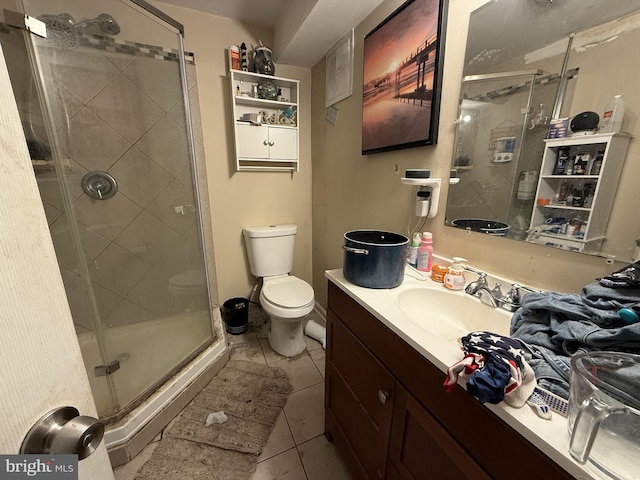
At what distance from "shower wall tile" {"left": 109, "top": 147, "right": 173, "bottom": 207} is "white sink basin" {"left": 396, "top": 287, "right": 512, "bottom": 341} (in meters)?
1.51

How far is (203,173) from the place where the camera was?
1.82m

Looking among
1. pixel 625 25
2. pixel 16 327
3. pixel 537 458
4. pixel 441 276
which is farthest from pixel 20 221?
pixel 625 25

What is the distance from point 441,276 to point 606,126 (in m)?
0.59

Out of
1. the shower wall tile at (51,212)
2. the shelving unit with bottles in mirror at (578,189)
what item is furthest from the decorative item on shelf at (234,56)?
the shelving unit with bottles in mirror at (578,189)

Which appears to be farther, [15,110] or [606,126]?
[606,126]

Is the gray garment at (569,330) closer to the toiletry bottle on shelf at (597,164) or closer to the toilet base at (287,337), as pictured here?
the toiletry bottle on shelf at (597,164)

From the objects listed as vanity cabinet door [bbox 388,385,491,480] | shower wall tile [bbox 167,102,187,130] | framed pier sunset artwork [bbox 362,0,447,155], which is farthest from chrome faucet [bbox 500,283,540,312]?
shower wall tile [bbox 167,102,187,130]

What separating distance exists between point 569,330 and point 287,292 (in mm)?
1425

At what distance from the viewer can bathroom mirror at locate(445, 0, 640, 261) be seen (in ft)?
2.03

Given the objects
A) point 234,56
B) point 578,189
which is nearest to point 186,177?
point 234,56

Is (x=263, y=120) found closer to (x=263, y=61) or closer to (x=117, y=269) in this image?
(x=263, y=61)

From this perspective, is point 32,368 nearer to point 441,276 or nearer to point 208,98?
point 441,276

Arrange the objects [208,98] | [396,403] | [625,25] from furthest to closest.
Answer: [208,98] < [396,403] < [625,25]

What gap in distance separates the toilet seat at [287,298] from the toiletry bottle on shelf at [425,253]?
79cm
